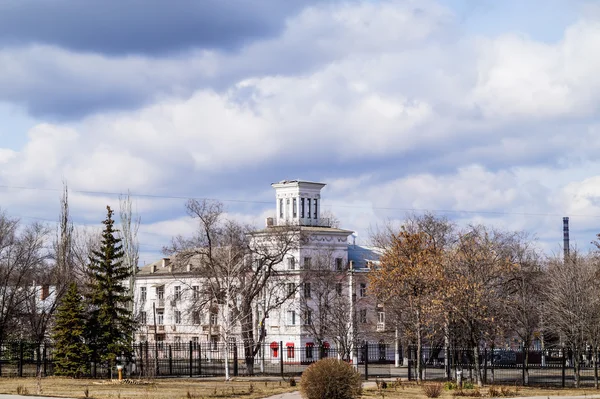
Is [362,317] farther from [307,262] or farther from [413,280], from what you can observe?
[413,280]

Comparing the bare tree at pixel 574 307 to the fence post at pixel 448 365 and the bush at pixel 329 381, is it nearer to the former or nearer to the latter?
the fence post at pixel 448 365

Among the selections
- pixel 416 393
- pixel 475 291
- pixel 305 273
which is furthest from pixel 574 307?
pixel 305 273

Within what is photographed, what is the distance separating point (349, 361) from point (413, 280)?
6.71 m

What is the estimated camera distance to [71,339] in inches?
1783

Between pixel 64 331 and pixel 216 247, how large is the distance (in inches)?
698

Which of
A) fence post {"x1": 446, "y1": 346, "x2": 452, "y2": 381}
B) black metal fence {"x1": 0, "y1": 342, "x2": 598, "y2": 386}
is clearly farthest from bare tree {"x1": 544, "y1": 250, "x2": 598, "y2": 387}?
fence post {"x1": 446, "y1": 346, "x2": 452, "y2": 381}

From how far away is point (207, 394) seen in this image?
3170 cm

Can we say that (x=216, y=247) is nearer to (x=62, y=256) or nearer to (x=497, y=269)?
(x=62, y=256)

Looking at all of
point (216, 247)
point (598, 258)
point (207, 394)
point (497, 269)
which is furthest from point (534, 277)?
point (207, 394)

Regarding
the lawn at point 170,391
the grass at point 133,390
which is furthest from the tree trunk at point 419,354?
the grass at point 133,390

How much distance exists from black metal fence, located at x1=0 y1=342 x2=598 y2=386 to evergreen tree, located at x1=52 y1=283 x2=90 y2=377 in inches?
38.0

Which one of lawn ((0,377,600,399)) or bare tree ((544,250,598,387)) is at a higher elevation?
bare tree ((544,250,598,387))

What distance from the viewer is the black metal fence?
46.6m

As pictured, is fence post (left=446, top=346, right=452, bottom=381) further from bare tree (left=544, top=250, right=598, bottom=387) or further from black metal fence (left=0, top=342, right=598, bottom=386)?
bare tree (left=544, top=250, right=598, bottom=387)
